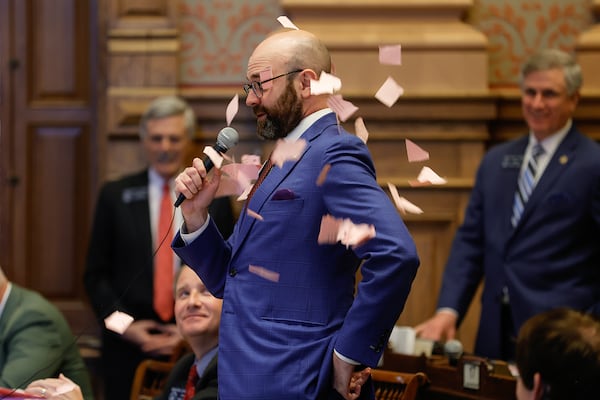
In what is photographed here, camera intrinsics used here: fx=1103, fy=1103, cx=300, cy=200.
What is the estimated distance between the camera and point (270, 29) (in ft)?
14.9

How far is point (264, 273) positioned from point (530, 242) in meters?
1.68

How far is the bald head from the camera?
234cm

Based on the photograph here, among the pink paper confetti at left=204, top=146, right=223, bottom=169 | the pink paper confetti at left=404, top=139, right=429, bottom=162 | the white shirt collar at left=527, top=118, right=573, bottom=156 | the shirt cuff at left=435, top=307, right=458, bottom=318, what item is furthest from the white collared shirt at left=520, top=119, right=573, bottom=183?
the pink paper confetti at left=204, top=146, right=223, bottom=169

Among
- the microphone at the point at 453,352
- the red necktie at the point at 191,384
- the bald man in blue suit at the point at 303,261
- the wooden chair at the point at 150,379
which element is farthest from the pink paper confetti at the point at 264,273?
the wooden chair at the point at 150,379

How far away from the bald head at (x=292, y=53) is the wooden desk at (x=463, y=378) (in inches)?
42.5

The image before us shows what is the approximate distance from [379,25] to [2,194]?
1.81 metres

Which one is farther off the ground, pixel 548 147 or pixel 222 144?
pixel 222 144

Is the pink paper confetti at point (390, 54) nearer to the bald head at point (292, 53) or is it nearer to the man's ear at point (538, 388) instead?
the bald head at point (292, 53)

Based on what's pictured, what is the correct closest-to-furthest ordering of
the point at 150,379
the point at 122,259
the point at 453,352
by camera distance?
1. the point at 453,352
2. the point at 150,379
3. the point at 122,259

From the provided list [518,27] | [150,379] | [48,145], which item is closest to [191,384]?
[150,379]

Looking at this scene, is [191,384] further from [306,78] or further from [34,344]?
[306,78]

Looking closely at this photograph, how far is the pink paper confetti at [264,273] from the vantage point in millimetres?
2289

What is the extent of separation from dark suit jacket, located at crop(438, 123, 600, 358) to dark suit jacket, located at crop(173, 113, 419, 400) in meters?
1.54

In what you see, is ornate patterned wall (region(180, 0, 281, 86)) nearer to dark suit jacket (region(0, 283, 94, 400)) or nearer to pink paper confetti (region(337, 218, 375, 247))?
dark suit jacket (region(0, 283, 94, 400))
